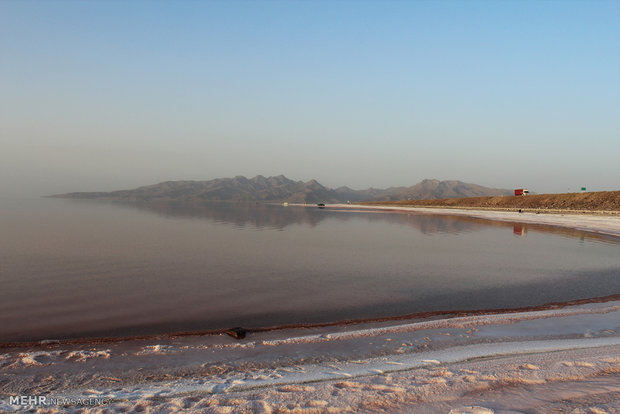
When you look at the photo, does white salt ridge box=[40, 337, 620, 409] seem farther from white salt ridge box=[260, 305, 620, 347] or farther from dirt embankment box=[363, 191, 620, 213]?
dirt embankment box=[363, 191, 620, 213]

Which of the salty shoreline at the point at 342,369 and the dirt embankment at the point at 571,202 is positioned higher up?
the dirt embankment at the point at 571,202

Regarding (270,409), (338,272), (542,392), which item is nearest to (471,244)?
(338,272)

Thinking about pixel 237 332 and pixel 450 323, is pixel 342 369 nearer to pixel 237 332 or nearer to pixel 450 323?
pixel 237 332

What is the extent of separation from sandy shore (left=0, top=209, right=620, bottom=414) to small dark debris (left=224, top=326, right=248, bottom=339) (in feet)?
0.74

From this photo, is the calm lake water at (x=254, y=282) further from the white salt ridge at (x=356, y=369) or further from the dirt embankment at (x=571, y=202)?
the dirt embankment at (x=571, y=202)

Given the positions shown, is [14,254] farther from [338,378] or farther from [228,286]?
[338,378]

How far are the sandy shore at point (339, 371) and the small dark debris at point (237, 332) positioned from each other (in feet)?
0.74

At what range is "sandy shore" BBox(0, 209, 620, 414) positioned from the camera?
5008 millimetres

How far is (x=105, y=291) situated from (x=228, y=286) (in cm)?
419

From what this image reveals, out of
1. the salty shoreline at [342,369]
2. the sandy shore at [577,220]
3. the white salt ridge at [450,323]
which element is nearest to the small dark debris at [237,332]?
the salty shoreline at [342,369]

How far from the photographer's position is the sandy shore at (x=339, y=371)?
16.4 feet

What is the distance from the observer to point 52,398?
5375 millimetres

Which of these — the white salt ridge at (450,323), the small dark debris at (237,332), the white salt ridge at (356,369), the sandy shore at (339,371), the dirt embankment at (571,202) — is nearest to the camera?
the sandy shore at (339,371)

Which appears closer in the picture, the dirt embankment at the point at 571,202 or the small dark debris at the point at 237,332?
the small dark debris at the point at 237,332
